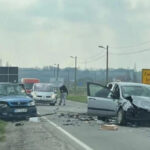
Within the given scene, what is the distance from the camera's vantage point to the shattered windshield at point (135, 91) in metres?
21.7

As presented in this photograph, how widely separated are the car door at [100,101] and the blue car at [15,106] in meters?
2.80

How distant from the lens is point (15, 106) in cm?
2345

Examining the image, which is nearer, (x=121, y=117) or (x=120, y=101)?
(x=121, y=117)

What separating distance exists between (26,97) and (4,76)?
69.8 ft

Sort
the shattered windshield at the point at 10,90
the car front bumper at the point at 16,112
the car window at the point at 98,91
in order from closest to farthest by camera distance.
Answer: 1. the car window at the point at 98,91
2. the car front bumper at the point at 16,112
3. the shattered windshield at the point at 10,90

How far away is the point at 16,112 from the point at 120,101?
4.69m

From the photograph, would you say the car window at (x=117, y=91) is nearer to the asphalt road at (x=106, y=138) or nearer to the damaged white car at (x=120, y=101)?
the damaged white car at (x=120, y=101)

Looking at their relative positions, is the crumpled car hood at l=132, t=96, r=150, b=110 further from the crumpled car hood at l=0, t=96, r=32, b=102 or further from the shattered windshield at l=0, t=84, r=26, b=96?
the shattered windshield at l=0, t=84, r=26, b=96

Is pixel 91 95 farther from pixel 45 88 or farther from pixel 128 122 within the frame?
pixel 45 88

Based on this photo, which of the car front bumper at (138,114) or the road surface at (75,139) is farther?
the car front bumper at (138,114)

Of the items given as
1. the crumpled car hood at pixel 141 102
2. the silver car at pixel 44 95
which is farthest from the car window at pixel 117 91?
the silver car at pixel 44 95

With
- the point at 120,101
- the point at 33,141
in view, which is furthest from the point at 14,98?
the point at 33,141

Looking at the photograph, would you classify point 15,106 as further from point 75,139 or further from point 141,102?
point 75,139

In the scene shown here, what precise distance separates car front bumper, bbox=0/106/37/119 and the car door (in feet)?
9.09
